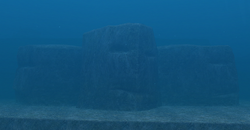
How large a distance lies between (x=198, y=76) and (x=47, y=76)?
7.12m

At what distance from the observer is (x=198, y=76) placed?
1038cm

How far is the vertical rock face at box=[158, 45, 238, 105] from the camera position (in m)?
10.2

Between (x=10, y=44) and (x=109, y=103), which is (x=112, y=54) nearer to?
(x=109, y=103)

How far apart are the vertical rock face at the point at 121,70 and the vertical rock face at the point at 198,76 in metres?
1.15

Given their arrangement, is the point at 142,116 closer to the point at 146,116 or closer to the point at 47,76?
the point at 146,116

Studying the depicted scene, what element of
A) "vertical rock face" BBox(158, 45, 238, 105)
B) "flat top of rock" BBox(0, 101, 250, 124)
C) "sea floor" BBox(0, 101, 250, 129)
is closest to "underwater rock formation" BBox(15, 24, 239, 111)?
"vertical rock face" BBox(158, 45, 238, 105)

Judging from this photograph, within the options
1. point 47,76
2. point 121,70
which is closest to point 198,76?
point 121,70

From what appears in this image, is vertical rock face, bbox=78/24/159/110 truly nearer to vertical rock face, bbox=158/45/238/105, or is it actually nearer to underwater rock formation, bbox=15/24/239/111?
underwater rock formation, bbox=15/24/239/111

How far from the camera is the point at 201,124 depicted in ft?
17.7

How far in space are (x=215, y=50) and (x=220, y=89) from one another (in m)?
1.85

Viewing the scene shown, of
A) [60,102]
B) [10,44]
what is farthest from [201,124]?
[10,44]

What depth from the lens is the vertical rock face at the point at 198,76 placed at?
10.2 metres

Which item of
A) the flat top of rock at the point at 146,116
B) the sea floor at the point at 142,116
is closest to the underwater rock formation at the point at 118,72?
the flat top of rock at the point at 146,116

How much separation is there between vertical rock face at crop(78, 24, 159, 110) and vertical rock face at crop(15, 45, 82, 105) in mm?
1123
